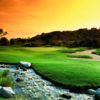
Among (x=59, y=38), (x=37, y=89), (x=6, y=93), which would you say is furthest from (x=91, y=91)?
(x=59, y=38)

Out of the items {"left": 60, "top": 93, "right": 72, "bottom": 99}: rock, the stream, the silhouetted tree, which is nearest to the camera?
the stream

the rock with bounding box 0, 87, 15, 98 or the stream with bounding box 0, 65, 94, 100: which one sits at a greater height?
the rock with bounding box 0, 87, 15, 98

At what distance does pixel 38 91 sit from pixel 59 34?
109254 mm

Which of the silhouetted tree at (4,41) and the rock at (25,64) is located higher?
the silhouetted tree at (4,41)

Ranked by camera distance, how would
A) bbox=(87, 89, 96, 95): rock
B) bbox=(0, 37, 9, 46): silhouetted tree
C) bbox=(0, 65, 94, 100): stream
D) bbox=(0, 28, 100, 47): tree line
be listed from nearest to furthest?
bbox=(0, 65, 94, 100): stream → bbox=(87, 89, 96, 95): rock → bbox=(0, 37, 9, 46): silhouetted tree → bbox=(0, 28, 100, 47): tree line

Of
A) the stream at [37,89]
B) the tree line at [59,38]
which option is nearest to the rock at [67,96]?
the stream at [37,89]

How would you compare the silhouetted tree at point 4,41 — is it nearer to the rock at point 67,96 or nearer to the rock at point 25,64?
the rock at point 25,64

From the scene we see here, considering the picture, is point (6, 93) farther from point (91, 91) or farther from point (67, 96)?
point (91, 91)

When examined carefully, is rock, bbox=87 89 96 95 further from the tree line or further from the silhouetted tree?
the silhouetted tree

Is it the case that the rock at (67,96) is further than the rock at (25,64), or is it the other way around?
the rock at (25,64)

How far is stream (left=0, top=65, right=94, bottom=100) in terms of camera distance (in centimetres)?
2583

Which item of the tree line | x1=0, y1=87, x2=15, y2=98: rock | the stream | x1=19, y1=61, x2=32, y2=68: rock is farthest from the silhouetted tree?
x1=0, y1=87, x2=15, y2=98: rock

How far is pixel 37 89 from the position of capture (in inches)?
1115

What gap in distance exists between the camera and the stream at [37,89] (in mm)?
25828
